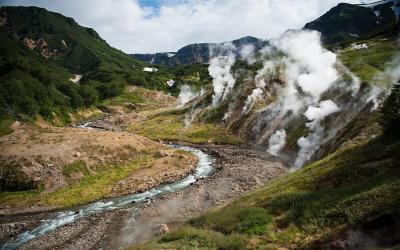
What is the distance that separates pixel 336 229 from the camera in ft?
99.3

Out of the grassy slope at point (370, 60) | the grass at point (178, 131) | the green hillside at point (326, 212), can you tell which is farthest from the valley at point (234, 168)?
the grass at point (178, 131)

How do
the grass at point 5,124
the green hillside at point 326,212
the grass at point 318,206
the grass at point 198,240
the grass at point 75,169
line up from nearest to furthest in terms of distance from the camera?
the green hillside at point 326,212
the grass at point 318,206
the grass at point 198,240
the grass at point 75,169
the grass at point 5,124

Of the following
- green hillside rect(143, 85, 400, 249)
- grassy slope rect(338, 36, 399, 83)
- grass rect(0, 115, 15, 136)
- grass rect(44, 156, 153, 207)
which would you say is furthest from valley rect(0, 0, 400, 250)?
grass rect(0, 115, 15, 136)

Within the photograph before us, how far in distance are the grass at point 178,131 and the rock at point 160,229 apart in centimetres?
6490

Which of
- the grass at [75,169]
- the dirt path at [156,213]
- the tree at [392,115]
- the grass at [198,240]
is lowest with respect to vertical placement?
the dirt path at [156,213]

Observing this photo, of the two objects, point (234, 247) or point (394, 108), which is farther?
point (394, 108)

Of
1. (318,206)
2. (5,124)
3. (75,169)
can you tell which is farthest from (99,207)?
(5,124)

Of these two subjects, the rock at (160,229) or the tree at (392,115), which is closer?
the tree at (392,115)

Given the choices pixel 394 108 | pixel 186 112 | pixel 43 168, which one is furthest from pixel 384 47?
pixel 43 168

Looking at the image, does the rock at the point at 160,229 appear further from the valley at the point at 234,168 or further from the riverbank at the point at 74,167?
the riverbank at the point at 74,167

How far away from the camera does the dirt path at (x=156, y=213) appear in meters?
54.7

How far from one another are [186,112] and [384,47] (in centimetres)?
8503

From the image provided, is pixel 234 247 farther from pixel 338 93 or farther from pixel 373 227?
pixel 338 93

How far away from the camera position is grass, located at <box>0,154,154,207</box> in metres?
73.2
